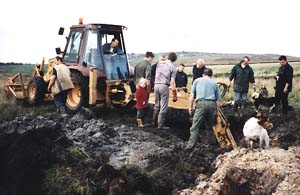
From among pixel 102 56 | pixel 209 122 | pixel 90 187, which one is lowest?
pixel 90 187

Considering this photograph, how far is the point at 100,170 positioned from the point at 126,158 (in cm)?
102

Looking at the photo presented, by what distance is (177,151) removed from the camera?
9.02 meters

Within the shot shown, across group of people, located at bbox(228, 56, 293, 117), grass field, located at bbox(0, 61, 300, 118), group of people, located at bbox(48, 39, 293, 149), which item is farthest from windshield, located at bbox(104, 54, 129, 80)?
grass field, located at bbox(0, 61, 300, 118)

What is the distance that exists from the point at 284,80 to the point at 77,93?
526 cm

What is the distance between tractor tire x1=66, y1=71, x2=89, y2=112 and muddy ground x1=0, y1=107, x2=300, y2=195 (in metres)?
2.71

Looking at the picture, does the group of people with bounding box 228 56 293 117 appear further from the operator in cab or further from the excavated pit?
the excavated pit

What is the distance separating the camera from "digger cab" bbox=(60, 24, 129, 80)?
13.5 m

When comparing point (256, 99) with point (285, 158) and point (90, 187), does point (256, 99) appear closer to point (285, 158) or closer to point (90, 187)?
point (285, 158)

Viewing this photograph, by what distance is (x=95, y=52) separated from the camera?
1359 cm

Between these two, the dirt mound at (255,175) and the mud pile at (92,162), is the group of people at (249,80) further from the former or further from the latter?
the dirt mound at (255,175)

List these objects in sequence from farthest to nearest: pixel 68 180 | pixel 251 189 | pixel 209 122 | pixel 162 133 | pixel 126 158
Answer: pixel 162 133
pixel 209 122
pixel 126 158
pixel 68 180
pixel 251 189

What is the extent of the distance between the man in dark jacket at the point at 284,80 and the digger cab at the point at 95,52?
3939 millimetres

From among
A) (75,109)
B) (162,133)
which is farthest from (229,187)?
(75,109)

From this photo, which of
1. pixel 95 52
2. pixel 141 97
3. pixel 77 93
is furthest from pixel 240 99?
pixel 77 93
